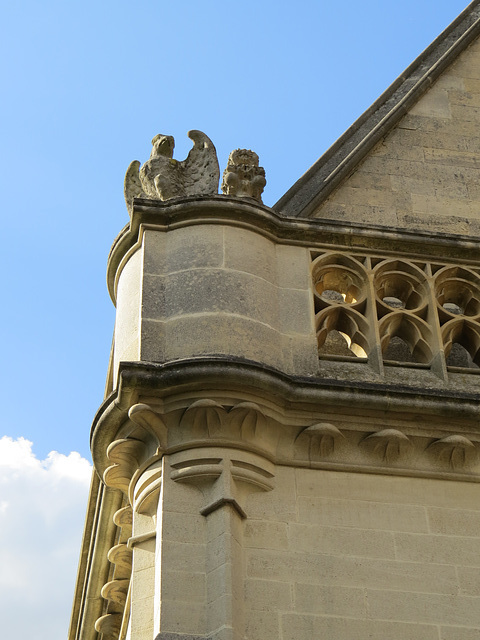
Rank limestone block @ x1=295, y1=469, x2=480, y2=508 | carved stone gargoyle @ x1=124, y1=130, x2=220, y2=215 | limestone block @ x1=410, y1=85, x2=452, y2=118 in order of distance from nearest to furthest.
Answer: limestone block @ x1=295, y1=469, x2=480, y2=508
carved stone gargoyle @ x1=124, y1=130, x2=220, y2=215
limestone block @ x1=410, y1=85, x2=452, y2=118

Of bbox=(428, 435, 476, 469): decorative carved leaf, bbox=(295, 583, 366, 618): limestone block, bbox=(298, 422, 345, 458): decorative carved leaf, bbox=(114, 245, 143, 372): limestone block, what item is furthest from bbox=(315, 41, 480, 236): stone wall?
bbox=(295, 583, 366, 618): limestone block

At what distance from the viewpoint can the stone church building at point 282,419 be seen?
7.10m

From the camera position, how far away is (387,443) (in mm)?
7863

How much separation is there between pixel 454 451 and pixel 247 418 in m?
1.30

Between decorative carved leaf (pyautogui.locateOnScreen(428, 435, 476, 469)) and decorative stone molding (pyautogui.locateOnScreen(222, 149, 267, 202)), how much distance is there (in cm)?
228

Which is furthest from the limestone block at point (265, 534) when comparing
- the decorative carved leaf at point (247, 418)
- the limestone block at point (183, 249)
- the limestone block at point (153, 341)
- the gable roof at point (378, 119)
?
the gable roof at point (378, 119)

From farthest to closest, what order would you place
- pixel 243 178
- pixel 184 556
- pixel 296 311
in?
1. pixel 243 178
2. pixel 296 311
3. pixel 184 556

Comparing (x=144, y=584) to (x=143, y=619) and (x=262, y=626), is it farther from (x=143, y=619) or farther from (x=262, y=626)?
(x=262, y=626)

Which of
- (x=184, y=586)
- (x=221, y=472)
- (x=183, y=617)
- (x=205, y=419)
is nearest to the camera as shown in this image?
(x=183, y=617)

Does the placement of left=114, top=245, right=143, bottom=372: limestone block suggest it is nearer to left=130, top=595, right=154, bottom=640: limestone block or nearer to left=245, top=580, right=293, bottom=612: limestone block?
left=130, top=595, right=154, bottom=640: limestone block

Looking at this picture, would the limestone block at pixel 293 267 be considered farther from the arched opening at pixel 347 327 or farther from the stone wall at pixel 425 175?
the stone wall at pixel 425 175

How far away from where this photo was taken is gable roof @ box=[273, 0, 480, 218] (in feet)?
34.6

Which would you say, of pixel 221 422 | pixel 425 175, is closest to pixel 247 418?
pixel 221 422

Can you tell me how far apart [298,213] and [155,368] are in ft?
10.0
